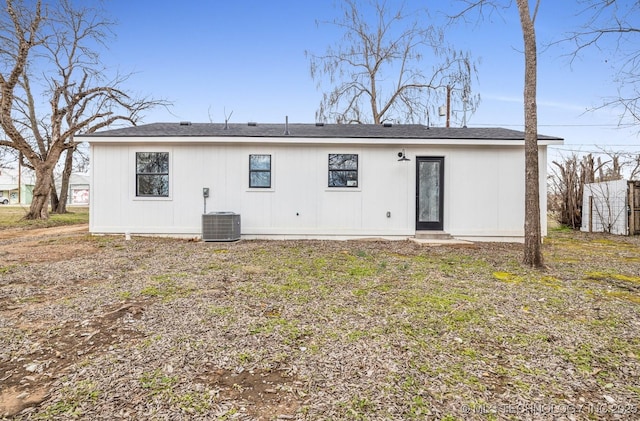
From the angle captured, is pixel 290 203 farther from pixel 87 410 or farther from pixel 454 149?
pixel 87 410

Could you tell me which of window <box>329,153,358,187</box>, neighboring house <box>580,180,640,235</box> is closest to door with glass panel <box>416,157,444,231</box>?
window <box>329,153,358,187</box>

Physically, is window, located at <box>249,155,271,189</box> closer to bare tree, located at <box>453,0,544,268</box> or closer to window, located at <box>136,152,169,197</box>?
window, located at <box>136,152,169,197</box>

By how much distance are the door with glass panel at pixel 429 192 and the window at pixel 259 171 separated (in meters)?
3.80

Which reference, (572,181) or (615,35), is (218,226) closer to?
(615,35)

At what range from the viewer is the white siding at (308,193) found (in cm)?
818

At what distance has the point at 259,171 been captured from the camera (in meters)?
8.25

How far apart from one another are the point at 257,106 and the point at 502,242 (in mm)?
11940

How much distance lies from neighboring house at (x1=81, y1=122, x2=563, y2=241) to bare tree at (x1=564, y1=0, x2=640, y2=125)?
2082 millimetres

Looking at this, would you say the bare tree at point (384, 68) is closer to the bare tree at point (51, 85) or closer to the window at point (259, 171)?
the window at point (259, 171)

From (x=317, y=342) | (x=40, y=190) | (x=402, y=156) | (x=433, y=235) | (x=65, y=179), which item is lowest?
(x=317, y=342)

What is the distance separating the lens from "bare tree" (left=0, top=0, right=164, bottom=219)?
1170 centimetres

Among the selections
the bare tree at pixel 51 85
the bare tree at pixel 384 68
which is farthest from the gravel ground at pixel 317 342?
the bare tree at pixel 384 68

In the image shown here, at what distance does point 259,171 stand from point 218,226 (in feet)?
5.66

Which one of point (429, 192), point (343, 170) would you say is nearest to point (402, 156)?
point (429, 192)
